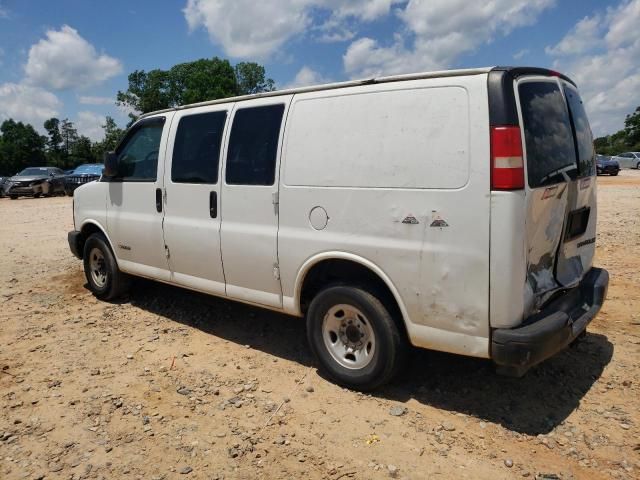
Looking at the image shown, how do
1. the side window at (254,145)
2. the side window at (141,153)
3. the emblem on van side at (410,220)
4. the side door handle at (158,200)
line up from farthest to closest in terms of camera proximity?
the side window at (141,153)
the side door handle at (158,200)
the side window at (254,145)
the emblem on van side at (410,220)

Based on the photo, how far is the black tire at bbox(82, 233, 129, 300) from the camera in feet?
19.2

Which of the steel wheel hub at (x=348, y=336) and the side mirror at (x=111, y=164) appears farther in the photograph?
the side mirror at (x=111, y=164)

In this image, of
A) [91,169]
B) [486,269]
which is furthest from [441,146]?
[91,169]

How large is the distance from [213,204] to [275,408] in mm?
1866

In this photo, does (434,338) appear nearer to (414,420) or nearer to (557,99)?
(414,420)

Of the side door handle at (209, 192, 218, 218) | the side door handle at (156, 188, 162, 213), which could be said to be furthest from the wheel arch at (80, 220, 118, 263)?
the side door handle at (209, 192, 218, 218)

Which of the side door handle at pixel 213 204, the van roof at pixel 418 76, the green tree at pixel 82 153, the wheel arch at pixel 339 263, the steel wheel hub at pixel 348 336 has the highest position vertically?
the green tree at pixel 82 153

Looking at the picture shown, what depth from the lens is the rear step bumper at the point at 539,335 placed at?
2922 mm

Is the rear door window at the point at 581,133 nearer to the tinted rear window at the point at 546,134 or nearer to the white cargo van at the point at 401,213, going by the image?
the white cargo van at the point at 401,213

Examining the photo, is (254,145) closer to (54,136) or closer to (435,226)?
(435,226)

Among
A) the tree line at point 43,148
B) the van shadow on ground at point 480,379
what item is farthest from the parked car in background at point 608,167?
the tree line at point 43,148

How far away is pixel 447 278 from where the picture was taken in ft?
10.3

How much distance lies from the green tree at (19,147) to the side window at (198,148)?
77.7m

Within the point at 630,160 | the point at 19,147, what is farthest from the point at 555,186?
the point at 19,147
